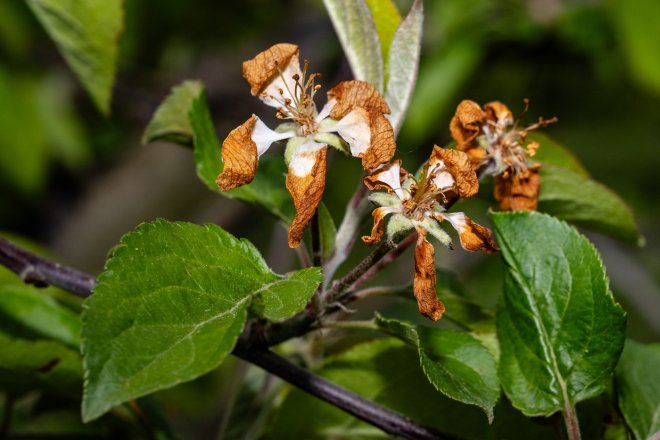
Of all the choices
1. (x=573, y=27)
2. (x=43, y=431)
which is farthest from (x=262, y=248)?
(x=43, y=431)

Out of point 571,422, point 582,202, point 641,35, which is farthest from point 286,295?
point 641,35

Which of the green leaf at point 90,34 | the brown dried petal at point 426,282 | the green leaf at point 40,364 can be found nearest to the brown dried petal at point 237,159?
the brown dried petal at point 426,282

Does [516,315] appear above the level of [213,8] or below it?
above

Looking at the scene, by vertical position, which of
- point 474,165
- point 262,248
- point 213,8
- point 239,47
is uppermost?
point 474,165

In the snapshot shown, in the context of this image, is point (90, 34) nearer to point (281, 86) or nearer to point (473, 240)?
point (281, 86)

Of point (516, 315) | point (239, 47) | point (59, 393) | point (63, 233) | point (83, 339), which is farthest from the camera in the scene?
point (239, 47)

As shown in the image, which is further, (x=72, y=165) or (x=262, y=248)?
(x=262, y=248)

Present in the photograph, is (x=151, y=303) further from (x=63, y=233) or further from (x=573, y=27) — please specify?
(x=63, y=233)

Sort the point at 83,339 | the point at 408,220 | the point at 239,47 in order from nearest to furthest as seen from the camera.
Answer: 1. the point at 83,339
2. the point at 408,220
3. the point at 239,47
